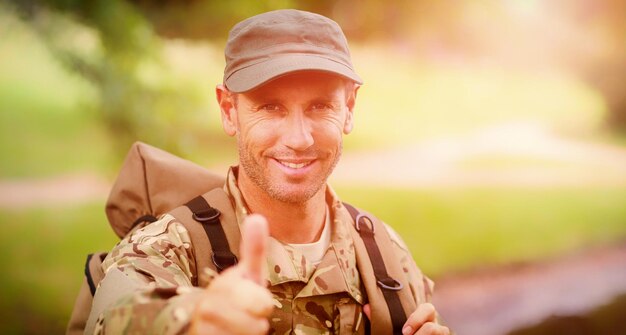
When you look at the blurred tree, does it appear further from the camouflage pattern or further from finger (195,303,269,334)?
finger (195,303,269,334)

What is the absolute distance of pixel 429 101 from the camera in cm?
343

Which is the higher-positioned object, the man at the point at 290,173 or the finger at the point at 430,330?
the man at the point at 290,173

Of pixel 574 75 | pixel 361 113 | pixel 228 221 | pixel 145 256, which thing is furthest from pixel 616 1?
pixel 145 256

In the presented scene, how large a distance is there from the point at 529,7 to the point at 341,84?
2358 mm

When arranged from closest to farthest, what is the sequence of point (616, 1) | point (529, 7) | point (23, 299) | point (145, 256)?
point (145, 256) < point (23, 299) < point (529, 7) < point (616, 1)

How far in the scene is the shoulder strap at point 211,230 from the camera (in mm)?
1501

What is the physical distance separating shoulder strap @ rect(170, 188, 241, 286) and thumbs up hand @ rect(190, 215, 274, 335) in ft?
1.82

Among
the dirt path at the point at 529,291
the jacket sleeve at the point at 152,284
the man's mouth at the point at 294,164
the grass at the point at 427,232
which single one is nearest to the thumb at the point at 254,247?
the jacket sleeve at the point at 152,284

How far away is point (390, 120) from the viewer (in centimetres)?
336

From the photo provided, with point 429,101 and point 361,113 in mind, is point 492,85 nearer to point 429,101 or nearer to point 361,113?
point 429,101

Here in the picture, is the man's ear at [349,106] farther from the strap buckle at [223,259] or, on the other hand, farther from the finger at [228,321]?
the finger at [228,321]

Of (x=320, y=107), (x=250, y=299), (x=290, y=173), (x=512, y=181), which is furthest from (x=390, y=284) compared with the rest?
(x=512, y=181)

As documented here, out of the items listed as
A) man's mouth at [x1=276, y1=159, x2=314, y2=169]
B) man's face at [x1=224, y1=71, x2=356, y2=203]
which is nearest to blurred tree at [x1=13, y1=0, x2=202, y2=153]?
man's face at [x1=224, y1=71, x2=356, y2=203]

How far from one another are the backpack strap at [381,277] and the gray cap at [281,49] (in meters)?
0.47
